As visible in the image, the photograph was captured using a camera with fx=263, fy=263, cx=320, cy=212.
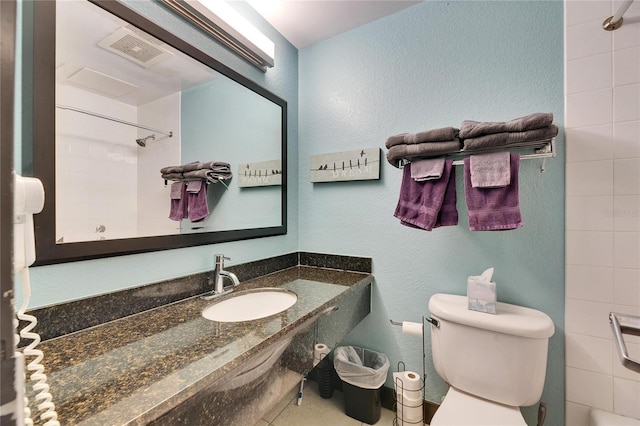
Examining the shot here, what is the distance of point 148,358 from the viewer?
657mm

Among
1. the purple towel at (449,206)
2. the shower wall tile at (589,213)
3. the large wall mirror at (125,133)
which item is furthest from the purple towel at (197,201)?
the shower wall tile at (589,213)

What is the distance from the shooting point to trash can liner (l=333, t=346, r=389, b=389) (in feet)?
4.56

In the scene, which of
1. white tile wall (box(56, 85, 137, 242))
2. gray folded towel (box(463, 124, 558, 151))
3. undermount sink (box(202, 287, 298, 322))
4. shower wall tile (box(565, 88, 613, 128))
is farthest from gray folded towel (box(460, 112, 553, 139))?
white tile wall (box(56, 85, 137, 242))

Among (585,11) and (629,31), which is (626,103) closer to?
(629,31)

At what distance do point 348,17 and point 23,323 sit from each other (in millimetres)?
1925

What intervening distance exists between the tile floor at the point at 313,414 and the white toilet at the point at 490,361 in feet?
1.76

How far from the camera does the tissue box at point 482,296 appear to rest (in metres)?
1.11

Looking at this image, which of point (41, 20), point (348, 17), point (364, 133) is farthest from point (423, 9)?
point (41, 20)

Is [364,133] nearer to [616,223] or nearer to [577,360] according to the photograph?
[616,223]

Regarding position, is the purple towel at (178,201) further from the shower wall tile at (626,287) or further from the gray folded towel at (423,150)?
the shower wall tile at (626,287)

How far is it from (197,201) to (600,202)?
5.60 ft

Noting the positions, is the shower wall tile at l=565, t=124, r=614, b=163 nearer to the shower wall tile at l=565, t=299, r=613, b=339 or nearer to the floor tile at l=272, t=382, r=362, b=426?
the shower wall tile at l=565, t=299, r=613, b=339

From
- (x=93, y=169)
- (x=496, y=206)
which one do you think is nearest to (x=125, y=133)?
(x=93, y=169)

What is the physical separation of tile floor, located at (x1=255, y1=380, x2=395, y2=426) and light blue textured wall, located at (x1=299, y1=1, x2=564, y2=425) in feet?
0.99
